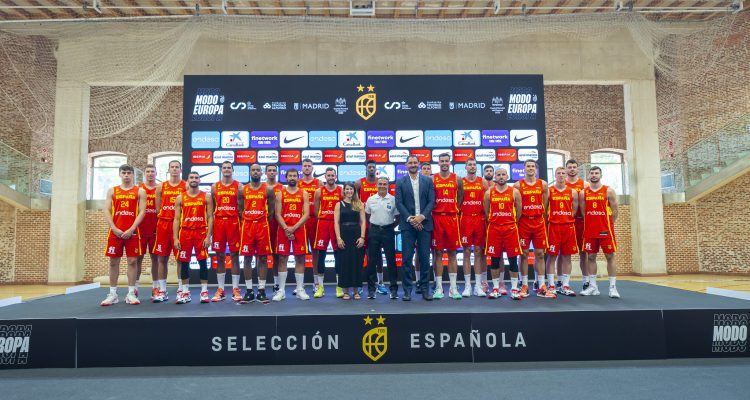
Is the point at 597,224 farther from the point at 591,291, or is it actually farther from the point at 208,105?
the point at 208,105

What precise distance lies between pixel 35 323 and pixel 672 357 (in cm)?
603

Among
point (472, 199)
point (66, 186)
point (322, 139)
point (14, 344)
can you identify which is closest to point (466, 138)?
point (322, 139)

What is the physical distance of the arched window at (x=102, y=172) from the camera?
14.7 m

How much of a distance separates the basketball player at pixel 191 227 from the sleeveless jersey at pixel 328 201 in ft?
5.06

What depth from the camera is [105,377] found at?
3914 mm

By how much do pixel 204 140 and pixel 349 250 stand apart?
460 centimetres

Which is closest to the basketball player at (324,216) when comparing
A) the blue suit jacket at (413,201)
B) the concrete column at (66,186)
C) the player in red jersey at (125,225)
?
the blue suit jacket at (413,201)

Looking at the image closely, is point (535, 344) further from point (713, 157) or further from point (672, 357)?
point (713, 157)

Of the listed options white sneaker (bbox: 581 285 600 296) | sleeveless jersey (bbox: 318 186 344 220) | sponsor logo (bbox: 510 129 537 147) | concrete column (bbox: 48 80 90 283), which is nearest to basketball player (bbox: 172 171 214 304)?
sleeveless jersey (bbox: 318 186 344 220)

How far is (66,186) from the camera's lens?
12016mm

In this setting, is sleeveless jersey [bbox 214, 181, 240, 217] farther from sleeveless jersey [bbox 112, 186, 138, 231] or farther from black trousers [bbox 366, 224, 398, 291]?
black trousers [bbox 366, 224, 398, 291]

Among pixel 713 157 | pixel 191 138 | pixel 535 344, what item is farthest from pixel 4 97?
pixel 713 157

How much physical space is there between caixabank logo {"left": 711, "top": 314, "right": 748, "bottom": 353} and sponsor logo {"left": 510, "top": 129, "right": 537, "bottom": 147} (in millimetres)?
5326

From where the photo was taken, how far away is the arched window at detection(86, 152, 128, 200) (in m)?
14.7
